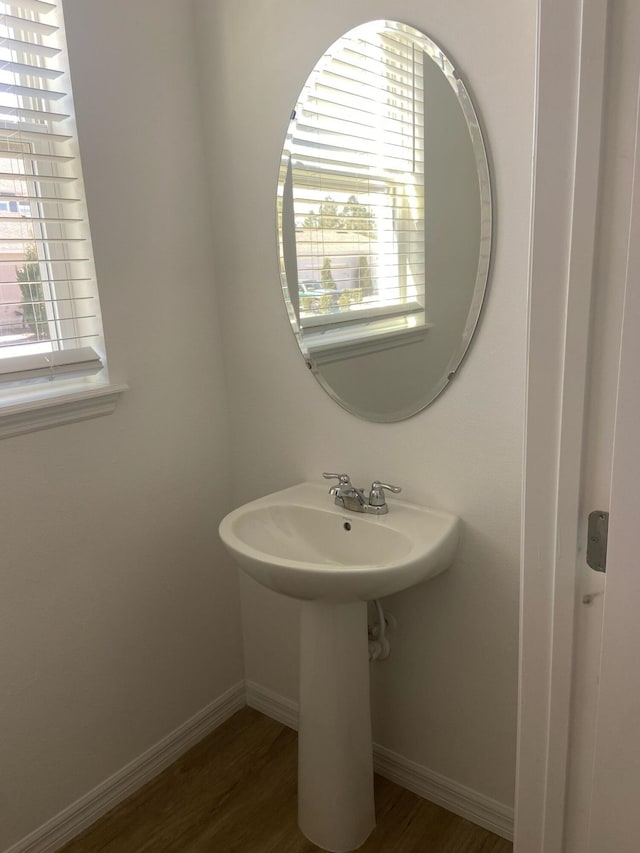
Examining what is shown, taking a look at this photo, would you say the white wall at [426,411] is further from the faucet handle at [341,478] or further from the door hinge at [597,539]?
the door hinge at [597,539]

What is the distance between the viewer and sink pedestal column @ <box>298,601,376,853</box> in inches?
64.2

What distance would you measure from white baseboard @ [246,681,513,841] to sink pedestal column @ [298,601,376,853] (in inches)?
7.3

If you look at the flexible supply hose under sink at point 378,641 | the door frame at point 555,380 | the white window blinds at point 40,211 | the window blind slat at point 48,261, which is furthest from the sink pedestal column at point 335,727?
the window blind slat at point 48,261

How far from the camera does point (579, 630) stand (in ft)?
3.05

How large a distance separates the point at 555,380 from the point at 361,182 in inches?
36.8

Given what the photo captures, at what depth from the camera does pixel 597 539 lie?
2.89 feet

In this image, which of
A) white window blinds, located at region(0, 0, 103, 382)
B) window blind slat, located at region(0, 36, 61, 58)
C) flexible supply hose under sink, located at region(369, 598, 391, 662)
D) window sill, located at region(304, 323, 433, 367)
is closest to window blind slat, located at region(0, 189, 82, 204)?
white window blinds, located at region(0, 0, 103, 382)

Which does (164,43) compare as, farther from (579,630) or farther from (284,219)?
(579,630)

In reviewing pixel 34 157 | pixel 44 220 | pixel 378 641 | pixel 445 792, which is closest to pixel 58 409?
pixel 44 220

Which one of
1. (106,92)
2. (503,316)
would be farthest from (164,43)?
(503,316)

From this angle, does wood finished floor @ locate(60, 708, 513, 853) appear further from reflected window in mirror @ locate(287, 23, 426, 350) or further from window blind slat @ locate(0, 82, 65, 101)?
window blind slat @ locate(0, 82, 65, 101)

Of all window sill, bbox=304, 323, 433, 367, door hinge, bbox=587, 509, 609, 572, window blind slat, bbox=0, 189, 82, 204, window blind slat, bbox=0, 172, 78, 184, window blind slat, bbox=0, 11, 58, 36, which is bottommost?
door hinge, bbox=587, 509, 609, 572

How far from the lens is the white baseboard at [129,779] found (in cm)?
172

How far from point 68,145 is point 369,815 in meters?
1.86
